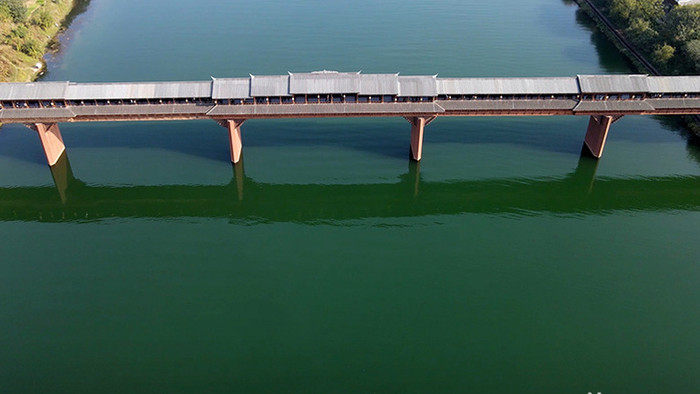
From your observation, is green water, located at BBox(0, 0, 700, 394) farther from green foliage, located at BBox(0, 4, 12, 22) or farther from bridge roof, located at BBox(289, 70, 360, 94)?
green foliage, located at BBox(0, 4, 12, 22)

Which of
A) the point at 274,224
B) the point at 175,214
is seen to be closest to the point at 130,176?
the point at 175,214

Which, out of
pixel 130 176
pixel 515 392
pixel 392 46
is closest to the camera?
pixel 515 392

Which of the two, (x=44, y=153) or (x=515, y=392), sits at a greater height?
(x=44, y=153)

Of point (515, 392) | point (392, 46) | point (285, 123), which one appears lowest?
point (515, 392)

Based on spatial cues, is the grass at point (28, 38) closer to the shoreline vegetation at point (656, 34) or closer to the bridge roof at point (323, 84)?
the bridge roof at point (323, 84)

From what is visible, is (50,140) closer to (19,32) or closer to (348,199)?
(348,199)

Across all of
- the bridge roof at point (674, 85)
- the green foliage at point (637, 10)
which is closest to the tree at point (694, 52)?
the bridge roof at point (674, 85)

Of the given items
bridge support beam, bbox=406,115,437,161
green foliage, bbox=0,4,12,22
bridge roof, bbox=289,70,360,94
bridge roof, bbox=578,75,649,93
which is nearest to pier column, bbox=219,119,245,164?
bridge roof, bbox=289,70,360,94

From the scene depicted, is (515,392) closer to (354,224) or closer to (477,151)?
(354,224)
